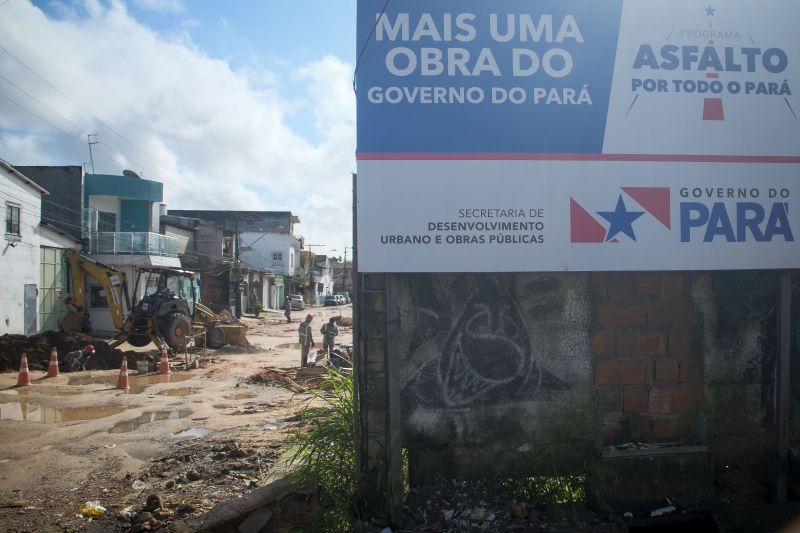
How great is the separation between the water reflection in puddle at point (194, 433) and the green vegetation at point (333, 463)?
4299 millimetres

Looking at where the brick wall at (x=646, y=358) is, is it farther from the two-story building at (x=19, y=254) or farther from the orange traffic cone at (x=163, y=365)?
the two-story building at (x=19, y=254)

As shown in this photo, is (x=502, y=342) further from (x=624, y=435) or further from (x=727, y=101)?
(x=727, y=101)

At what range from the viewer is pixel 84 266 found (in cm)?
1925

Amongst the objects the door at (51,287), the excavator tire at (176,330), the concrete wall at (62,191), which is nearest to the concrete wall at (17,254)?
the door at (51,287)

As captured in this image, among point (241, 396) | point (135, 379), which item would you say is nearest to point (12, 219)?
point (135, 379)

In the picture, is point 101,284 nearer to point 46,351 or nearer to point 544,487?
point 46,351

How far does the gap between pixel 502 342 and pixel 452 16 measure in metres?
2.24

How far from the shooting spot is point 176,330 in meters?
17.7

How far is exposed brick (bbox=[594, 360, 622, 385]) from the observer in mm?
3877

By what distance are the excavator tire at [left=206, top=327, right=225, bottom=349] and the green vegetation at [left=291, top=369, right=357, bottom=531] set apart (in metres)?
17.6

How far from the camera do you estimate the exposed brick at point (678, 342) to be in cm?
391

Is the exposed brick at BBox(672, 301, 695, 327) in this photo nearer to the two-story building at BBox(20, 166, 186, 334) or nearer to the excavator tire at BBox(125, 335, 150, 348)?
the excavator tire at BBox(125, 335, 150, 348)

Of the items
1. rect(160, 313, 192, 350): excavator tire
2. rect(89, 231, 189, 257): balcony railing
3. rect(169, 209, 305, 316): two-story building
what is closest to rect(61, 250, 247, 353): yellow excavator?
rect(160, 313, 192, 350): excavator tire

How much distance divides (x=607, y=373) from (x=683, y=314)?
0.70 m
